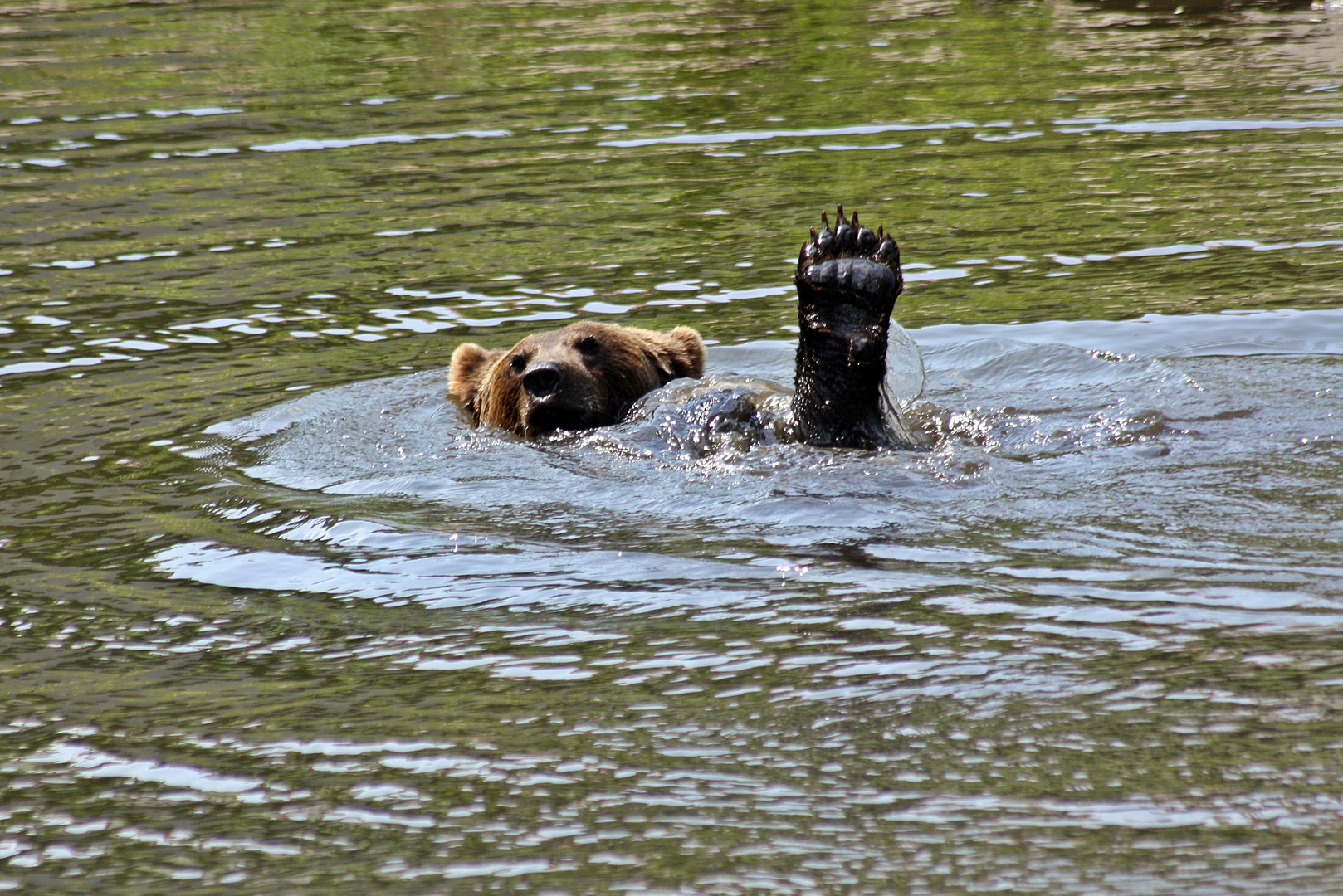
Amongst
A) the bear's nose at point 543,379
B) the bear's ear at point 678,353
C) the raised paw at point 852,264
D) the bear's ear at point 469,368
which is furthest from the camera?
the bear's ear at point 469,368

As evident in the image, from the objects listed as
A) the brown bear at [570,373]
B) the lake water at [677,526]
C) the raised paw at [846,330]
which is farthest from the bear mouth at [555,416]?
the raised paw at [846,330]

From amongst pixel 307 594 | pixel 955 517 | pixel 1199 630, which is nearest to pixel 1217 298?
pixel 955 517

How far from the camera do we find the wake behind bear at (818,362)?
5754 mm

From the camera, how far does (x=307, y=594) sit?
4.69 meters

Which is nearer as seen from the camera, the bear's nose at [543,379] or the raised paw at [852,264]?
the raised paw at [852,264]

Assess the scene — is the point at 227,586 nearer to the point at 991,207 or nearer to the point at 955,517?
the point at 955,517

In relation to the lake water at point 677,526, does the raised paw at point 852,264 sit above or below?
above

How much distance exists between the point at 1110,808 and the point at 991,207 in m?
7.72

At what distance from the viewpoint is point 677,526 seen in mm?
5059

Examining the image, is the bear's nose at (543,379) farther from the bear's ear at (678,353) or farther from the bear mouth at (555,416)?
the bear's ear at (678,353)

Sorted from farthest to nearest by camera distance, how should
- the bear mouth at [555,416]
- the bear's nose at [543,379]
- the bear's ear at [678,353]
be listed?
the bear's ear at [678,353]
the bear mouth at [555,416]
the bear's nose at [543,379]

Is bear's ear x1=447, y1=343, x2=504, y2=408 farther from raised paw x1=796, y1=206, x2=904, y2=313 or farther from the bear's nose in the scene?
raised paw x1=796, y1=206, x2=904, y2=313

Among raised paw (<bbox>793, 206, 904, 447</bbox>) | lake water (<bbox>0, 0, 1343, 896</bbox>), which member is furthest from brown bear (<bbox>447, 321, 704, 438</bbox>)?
raised paw (<bbox>793, 206, 904, 447</bbox>)

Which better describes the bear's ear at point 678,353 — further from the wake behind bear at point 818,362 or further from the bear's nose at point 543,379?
the bear's nose at point 543,379
